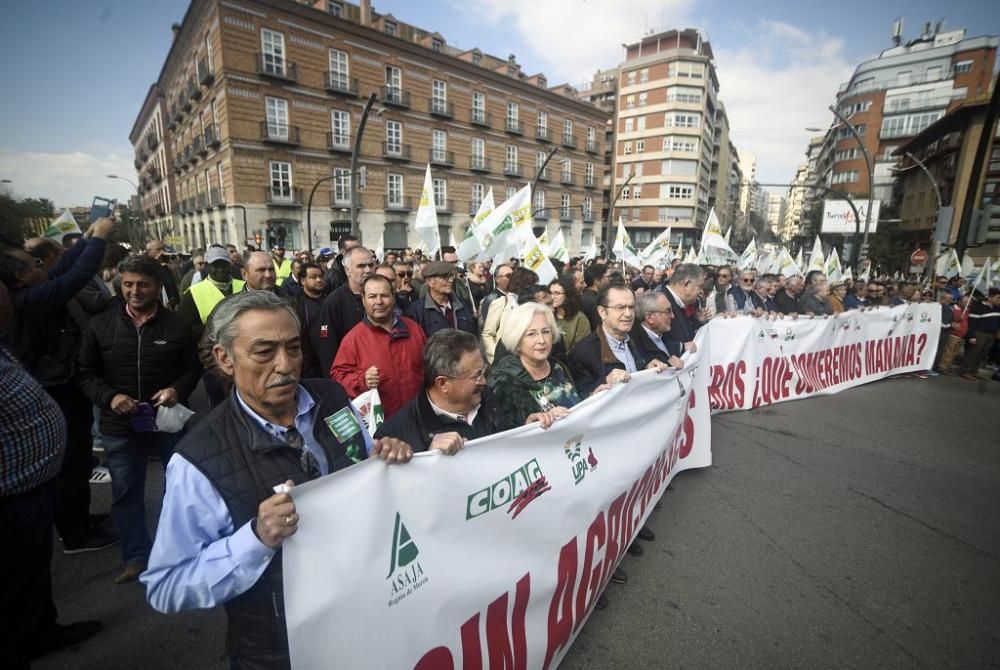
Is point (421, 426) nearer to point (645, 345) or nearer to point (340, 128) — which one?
point (645, 345)

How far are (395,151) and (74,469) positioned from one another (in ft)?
99.7

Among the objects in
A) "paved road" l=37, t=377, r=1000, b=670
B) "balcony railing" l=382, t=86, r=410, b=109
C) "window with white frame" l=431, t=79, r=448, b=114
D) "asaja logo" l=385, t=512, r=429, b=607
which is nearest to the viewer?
"asaja logo" l=385, t=512, r=429, b=607

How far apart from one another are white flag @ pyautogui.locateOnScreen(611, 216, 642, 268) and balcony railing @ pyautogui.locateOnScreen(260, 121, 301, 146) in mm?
20110

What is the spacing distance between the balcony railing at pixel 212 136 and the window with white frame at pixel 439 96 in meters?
13.4

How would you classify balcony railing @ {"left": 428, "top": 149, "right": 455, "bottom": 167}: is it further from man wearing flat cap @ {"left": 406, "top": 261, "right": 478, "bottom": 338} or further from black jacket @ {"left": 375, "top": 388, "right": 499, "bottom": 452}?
black jacket @ {"left": 375, "top": 388, "right": 499, "bottom": 452}

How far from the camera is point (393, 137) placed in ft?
98.3

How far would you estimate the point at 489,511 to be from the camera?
185 centimetres

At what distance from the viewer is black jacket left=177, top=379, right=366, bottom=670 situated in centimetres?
137

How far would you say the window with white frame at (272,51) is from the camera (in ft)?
80.1

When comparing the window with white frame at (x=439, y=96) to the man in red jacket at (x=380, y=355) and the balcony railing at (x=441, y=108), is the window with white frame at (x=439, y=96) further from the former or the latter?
the man in red jacket at (x=380, y=355)

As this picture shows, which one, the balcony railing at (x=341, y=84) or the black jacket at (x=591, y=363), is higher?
the balcony railing at (x=341, y=84)

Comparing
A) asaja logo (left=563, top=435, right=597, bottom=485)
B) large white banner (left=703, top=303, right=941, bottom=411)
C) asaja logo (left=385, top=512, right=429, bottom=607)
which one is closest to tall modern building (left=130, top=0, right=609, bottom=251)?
large white banner (left=703, top=303, right=941, bottom=411)

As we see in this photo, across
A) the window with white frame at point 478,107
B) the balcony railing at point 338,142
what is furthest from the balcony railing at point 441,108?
the balcony railing at point 338,142

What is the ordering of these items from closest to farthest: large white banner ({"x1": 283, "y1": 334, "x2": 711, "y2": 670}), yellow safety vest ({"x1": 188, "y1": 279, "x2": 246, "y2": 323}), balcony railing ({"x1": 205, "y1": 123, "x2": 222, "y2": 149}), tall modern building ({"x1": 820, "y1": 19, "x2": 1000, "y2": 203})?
1. large white banner ({"x1": 283, "y1": 334, "x2": 711, "y2": 670})
2. yellow safety vest ({"x1": 188, "y1": 279, "x2": 246, "y2": 323})
3. balcony railing ({"x1": 205, "y1": 123, "x2": 222, "y2": 149})
4. tall modern building ({"x1": 820, "y1": 19, "x2": 1000, "y2": 203})
